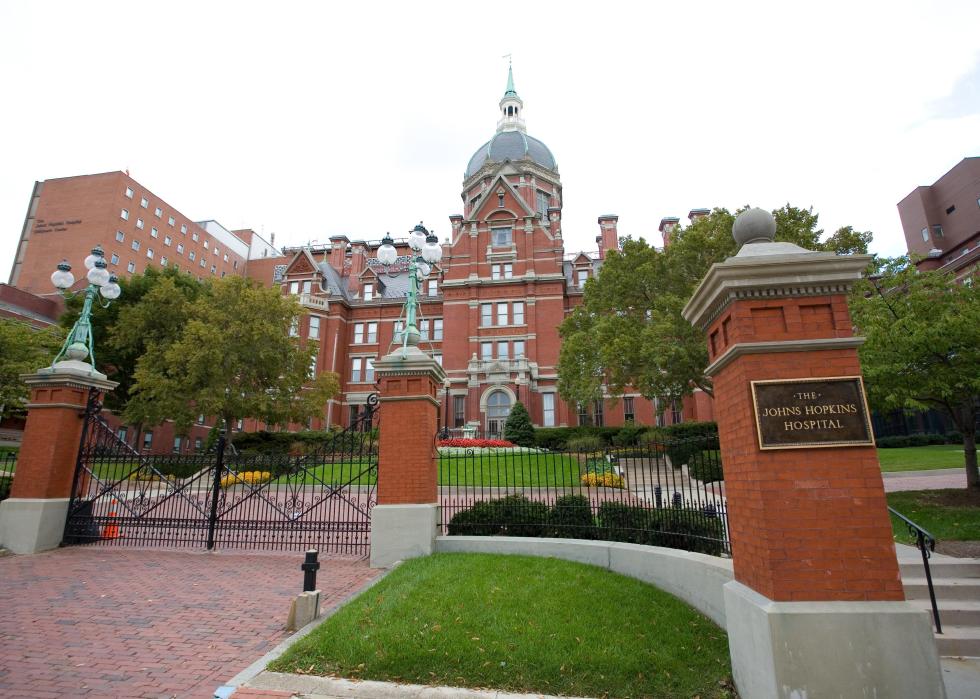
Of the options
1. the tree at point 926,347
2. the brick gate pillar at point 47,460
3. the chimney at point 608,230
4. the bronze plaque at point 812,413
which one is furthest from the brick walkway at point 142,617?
the chimney at point 608,230

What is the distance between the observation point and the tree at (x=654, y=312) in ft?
73.0

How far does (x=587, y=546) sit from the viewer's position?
27.2ft

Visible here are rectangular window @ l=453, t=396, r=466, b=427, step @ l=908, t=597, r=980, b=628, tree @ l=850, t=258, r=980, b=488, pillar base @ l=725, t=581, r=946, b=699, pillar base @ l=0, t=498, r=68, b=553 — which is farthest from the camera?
rectangular window @ l=453, t=396, r=466, b=427

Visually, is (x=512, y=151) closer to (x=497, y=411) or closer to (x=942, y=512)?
(x=497, y=411)

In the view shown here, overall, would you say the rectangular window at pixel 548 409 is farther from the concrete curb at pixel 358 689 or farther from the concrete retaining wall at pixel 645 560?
the concrete curb at pixel 358 689

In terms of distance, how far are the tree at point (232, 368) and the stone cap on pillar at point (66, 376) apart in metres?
17.3

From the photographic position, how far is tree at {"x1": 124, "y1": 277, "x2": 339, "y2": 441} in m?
28.3

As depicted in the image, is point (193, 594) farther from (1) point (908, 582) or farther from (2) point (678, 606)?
(1) point (908, 582)

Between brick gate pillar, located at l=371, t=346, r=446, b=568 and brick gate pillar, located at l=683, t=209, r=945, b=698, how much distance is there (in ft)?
18.5

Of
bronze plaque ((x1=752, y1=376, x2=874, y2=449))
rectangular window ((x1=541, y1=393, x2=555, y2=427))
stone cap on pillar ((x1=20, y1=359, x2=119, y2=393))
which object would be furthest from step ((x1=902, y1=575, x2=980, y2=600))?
rectangular window ((x1=541, y1=393, x2=555, y2=427))

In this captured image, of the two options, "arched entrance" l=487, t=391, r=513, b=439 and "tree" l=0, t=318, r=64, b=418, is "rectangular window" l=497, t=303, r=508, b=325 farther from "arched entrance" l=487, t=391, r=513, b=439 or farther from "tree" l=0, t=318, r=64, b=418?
"tree" l=0, t=318, r=64, b=418

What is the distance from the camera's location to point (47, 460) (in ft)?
35.6

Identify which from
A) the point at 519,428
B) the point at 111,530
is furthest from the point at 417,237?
the point at 519,428

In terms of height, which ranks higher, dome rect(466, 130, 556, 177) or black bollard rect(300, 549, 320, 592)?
dome rect(466, 130, 556, 177)
